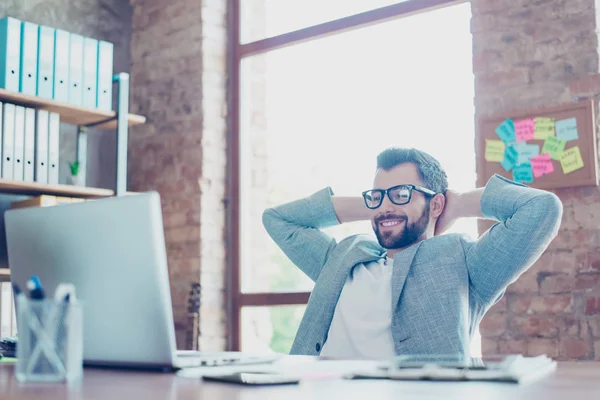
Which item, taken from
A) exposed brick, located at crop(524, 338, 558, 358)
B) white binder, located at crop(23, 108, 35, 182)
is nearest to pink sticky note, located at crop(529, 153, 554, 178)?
exposed brick, located at crop(524, 338, 558, 358)

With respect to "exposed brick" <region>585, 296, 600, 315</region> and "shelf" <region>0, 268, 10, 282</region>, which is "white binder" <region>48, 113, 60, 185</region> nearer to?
"shelf" <region>0, 268, 10, 282</region>

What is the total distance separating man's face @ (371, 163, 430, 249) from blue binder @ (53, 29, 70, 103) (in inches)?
67.6

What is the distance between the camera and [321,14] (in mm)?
3682

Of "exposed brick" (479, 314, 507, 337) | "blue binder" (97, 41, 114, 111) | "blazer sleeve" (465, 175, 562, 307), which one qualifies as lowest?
"exposed brick" (479, 314, 507, 337)

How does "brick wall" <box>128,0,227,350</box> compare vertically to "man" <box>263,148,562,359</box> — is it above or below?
above

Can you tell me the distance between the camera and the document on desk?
3.31ft

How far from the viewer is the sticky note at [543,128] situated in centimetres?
273

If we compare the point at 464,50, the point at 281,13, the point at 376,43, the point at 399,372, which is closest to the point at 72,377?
the point at 399,372

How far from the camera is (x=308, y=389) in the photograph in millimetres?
968

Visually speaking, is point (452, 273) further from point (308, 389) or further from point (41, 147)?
point (41, 147)

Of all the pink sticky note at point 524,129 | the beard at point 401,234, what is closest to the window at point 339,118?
the pink sticky note at point 524,129

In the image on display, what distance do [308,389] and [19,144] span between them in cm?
243

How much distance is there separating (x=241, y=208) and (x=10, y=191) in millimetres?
1104

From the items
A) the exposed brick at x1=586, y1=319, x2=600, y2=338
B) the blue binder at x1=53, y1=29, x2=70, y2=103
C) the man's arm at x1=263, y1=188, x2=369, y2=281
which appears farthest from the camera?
the blue binder at x1=53, y1=29, x2=70, y2=103
